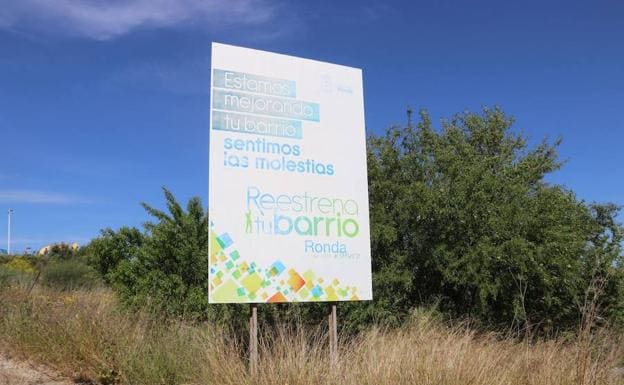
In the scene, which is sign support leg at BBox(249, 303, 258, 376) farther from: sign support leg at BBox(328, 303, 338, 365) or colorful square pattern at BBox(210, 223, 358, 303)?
sign support leg at BBox(328, 303, 338, 365)

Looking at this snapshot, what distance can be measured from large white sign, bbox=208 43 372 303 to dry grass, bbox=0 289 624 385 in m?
0.76

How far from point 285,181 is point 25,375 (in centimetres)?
406

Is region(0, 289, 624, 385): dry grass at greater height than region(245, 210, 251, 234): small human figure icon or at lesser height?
lesser

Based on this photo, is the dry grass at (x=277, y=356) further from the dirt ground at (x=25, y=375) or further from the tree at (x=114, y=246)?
the tree at (x=114, y=246)

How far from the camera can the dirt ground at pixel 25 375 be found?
7254mm

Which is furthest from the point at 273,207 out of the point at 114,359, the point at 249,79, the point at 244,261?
the point at 114,359

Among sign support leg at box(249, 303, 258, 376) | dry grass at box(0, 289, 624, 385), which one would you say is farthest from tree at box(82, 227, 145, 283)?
sign support leg at box(249, 303, 258, 376)

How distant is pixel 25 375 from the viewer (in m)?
7.55

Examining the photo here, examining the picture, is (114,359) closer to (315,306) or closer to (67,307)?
(67,307)

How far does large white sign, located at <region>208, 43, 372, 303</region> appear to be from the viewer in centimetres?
729

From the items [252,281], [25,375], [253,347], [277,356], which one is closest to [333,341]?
[277,356]

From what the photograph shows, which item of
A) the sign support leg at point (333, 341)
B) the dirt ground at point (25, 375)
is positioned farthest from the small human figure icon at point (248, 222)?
the dirt ground at point (25, 375)

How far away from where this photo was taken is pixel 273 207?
759cm

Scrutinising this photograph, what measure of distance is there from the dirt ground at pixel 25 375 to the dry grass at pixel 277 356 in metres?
0.14
